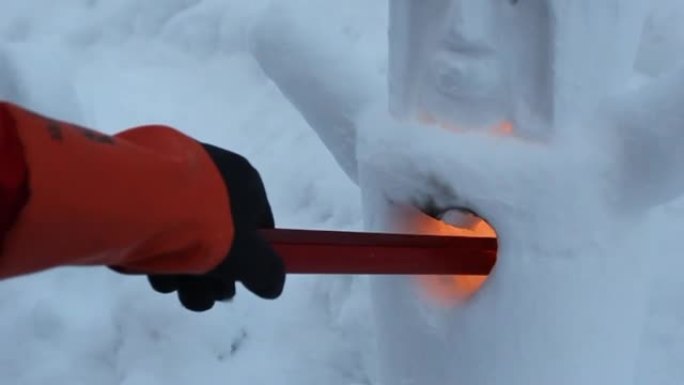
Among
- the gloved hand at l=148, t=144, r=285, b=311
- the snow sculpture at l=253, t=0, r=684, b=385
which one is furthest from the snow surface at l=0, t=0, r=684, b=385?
the gloved hand at l=148, t=144, r=285, b=311

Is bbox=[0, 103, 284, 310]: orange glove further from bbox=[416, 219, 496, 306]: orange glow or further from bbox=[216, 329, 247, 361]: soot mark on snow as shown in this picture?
bbox=[216, 329, 247, 361]: soot mark on snow

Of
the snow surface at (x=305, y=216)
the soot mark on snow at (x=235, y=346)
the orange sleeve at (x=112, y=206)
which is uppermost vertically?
the orange sleeve at (x=112, y=206)

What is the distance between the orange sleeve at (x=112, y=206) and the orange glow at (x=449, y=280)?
13.1 inches

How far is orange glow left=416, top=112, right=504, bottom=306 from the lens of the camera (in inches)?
46.7

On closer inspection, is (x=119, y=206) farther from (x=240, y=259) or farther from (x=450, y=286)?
(x=450, y=286)

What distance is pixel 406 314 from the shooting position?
1.21 metres

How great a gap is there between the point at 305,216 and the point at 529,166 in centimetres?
83

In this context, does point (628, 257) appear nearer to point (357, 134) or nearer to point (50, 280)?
point (357, 134)

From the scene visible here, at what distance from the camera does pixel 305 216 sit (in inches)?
74.2

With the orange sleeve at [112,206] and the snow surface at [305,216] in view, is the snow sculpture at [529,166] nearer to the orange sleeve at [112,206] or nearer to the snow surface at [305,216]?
the snow surface at [305,216]

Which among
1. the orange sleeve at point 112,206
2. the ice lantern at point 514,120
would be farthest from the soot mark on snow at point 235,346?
the orange sleeve at point 112,206

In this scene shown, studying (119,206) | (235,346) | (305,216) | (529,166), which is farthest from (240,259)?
(305,216)

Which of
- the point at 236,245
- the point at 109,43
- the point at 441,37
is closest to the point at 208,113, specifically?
the point at 109,43

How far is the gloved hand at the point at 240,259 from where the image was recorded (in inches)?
37.4
